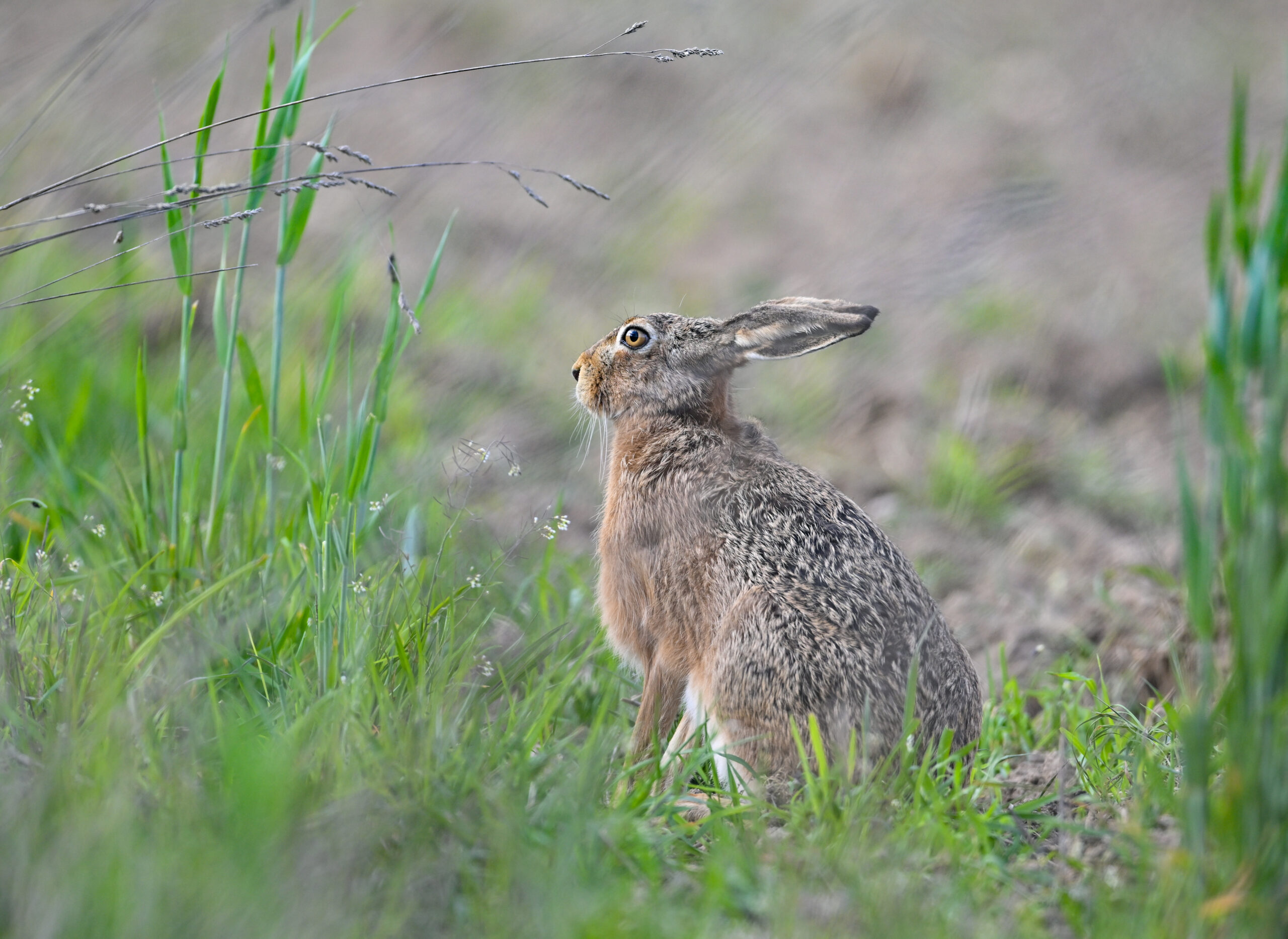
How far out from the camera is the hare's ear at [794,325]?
12.1ft

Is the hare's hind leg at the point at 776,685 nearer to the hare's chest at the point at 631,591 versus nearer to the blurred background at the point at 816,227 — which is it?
the hare's chest at the point at 631,591

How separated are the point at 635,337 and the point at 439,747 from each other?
207 centimetres

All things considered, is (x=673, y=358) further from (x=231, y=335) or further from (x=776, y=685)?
(x=231, y=335)

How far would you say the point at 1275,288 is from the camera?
208cm

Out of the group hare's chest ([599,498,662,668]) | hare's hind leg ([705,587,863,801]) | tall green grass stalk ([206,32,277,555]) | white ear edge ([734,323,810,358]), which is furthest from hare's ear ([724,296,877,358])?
tall green grass stalk ([206,32,277,555])

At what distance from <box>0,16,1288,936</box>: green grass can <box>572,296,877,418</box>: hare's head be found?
0.70 metres

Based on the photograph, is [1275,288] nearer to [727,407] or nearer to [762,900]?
[762,900]

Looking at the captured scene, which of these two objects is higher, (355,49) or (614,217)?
(355,49)

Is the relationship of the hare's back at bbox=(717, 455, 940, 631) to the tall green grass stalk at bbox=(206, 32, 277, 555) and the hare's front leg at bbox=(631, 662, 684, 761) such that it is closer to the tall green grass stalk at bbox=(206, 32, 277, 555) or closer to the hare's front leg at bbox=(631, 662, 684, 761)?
the hare's front leg at bbox=(631, 662, 684, 761)

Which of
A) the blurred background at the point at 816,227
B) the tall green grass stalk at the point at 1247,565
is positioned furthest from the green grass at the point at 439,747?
the blurred background at the point at 816,227

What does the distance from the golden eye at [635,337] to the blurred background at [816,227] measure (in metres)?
0.47

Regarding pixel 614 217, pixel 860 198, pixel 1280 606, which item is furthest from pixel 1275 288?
pixel 860 198

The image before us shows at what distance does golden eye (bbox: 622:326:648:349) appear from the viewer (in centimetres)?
424

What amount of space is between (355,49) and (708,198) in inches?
116
